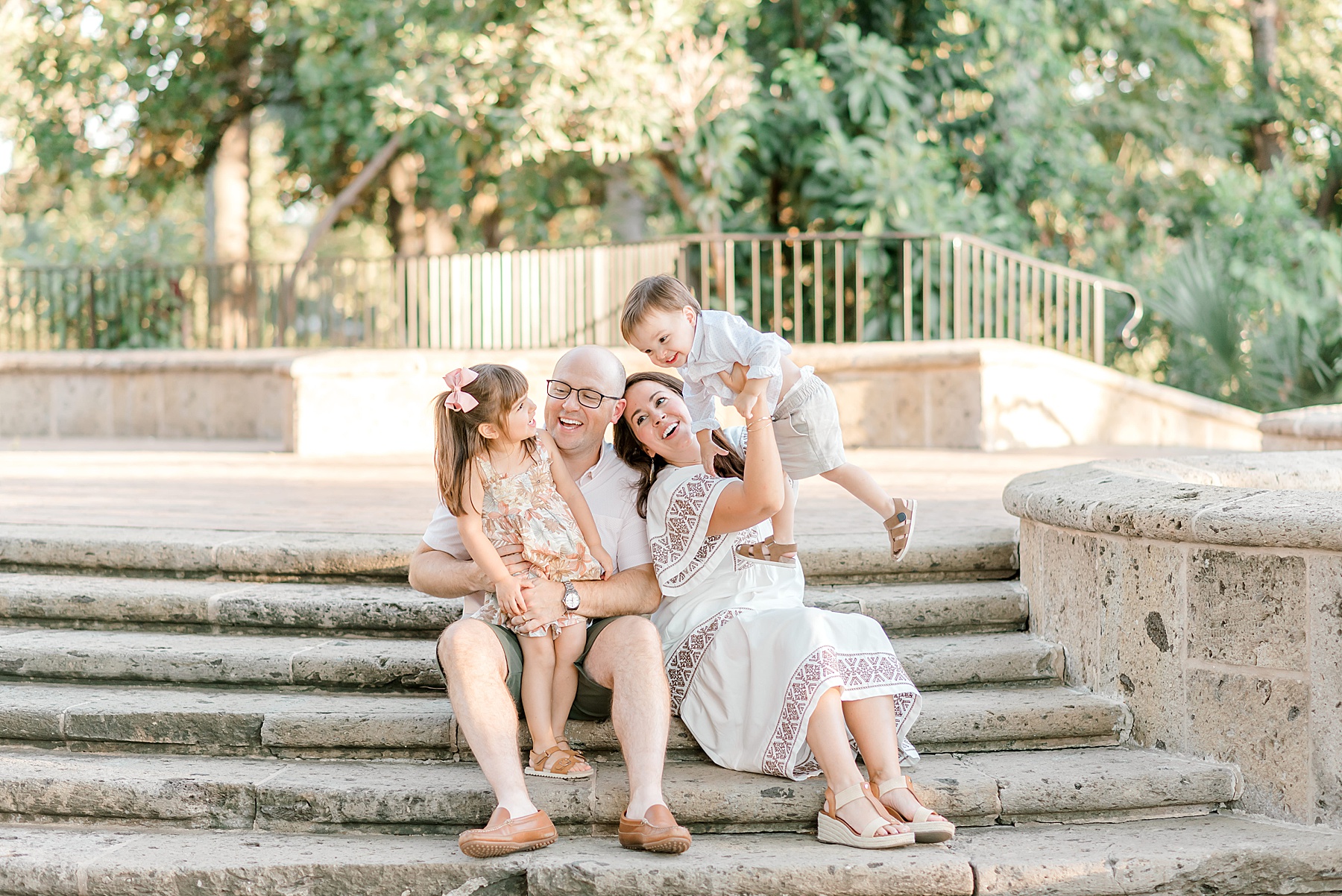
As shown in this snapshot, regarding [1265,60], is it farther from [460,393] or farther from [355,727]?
[355,727]

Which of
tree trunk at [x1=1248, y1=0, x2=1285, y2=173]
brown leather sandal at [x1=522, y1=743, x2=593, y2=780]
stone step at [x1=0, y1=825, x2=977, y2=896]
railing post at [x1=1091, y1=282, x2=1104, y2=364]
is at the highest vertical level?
tree trunk at [x1=1248, y1=0, x2=1285, y2=173]

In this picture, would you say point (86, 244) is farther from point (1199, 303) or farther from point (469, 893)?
point (469, 893)

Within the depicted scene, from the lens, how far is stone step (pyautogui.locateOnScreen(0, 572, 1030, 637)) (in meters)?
3.60

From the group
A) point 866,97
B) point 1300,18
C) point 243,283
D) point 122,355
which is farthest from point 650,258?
point 1300,18

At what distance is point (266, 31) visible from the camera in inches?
476

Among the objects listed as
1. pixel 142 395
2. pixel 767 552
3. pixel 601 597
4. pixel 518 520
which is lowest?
pixel 601 597

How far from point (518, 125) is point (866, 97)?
2898 millimetres

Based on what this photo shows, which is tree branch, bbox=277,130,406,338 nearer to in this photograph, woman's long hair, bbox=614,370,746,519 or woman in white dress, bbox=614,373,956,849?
woman's long hair, bbox=614,370,746,519

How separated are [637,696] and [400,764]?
2.36 ft

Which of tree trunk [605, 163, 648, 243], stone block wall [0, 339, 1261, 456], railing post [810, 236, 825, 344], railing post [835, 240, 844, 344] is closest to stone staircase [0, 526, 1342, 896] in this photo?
stone block wall [0, 339, 1261, 456]

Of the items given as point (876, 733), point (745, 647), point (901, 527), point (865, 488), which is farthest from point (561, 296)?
point (876, 733)

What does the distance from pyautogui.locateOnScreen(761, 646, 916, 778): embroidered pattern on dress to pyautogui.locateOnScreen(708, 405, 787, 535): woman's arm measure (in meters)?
0.38

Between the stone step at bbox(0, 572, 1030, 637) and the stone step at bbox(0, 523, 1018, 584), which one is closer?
the stone step at bbox(0, 572, 1030, 637)

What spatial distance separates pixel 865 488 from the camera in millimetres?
3857
